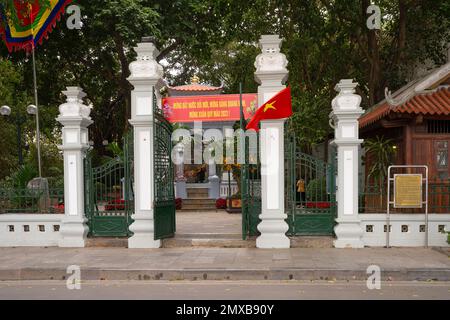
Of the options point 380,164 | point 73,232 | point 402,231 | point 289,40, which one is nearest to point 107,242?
point 73,232

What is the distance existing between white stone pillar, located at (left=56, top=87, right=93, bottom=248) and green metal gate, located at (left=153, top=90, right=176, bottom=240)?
5.62 feet

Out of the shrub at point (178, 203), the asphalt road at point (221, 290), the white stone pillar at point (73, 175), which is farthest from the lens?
the shrub at point (178, 203)

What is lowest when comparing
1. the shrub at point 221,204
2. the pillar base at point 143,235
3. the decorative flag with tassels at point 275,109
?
the shrub at point 221,204

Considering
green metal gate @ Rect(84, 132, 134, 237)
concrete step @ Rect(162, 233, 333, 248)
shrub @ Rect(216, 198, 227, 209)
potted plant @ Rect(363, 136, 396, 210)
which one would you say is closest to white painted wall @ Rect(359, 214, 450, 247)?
potted plant @ Rect(363, 136, 396, 210)

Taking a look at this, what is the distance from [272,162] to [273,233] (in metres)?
1.50

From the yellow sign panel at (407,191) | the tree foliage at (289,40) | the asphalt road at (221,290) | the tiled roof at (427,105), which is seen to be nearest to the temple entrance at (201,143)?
the tree foliage at (289,40)

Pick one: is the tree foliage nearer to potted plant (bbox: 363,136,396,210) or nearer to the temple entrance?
the temple entrance

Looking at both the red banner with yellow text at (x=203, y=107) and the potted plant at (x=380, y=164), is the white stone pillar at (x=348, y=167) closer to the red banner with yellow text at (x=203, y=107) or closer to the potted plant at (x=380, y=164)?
the potted plant at (x=380, y=164)

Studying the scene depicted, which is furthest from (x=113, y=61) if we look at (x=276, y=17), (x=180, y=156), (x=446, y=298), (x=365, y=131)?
(x=446, y=298)

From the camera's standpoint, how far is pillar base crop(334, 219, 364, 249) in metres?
9.46

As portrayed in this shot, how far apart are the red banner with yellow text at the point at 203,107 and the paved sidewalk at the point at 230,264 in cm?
1060

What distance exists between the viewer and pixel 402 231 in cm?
957

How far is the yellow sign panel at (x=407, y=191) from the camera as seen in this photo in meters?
9.30

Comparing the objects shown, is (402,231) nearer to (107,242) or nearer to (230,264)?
(230,264)
